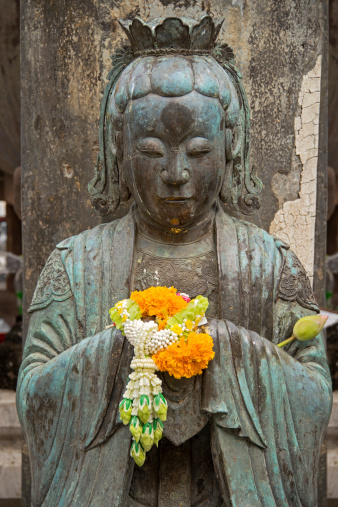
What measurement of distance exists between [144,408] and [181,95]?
117 centimetres

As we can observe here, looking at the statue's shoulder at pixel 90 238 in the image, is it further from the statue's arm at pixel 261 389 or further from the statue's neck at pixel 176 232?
the statue's arm at pixel 261 389

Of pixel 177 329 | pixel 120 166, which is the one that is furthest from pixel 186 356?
pixel 120 166

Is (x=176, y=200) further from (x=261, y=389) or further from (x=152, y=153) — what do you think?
(x=261, y=389)

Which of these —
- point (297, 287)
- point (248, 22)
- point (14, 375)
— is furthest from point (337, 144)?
point (297, 287)

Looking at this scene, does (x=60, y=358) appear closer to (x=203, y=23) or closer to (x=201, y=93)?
(x=201, y=93)

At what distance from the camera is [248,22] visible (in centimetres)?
418

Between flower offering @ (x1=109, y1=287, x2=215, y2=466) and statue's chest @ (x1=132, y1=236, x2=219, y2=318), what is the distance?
322 mm

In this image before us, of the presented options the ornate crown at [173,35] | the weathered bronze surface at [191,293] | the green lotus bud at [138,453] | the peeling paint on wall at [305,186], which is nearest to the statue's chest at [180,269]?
the weathered bronze surface at [191,293]

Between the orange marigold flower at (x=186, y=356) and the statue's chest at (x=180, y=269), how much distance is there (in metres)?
0.39

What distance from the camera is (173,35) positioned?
314 centimetres

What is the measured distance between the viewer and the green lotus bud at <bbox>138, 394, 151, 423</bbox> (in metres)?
2.79

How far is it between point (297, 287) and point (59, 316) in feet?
3.17

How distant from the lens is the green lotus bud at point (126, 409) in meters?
2.81

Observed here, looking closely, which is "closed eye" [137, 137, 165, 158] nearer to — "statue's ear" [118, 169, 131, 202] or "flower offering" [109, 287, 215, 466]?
"statue's ear" [118, 169, 131, 202]
